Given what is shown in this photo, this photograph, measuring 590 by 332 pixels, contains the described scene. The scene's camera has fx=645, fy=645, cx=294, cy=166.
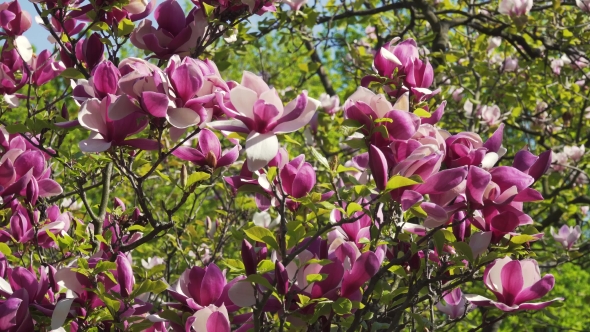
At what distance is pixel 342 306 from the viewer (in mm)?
1317

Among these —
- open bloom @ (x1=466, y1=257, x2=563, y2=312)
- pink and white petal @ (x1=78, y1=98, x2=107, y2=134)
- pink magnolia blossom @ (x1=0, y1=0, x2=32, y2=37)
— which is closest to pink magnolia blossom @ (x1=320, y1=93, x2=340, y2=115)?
pink magnolia blossom @ (x1=0, y1=0, x2=32, y2=37)

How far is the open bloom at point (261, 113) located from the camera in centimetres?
121

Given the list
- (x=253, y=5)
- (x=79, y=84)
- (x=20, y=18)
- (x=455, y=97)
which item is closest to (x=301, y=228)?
(x=79, y=84)

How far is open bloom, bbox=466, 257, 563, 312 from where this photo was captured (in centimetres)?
144

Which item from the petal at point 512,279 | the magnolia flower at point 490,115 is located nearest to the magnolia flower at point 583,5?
the magnolia flower at point 490,115

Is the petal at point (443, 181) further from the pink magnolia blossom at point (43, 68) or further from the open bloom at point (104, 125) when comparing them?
the pink magnolia blossom at point (43, 68)

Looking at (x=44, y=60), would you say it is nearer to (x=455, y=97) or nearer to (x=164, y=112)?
(x=164, y=112)

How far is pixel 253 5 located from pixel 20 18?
0.80m

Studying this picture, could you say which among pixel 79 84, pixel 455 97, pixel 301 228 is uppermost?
pixel 79 84

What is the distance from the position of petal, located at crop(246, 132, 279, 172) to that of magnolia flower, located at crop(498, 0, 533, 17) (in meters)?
2.93

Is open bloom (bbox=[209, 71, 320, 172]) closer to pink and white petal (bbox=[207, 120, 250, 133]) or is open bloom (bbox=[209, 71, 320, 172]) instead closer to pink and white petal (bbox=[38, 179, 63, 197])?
pink and white petal (bbox=[207, 120, 250, 133])

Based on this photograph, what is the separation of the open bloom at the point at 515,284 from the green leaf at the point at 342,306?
30 centimetres

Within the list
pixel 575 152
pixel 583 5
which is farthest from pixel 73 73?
pixel 575 152

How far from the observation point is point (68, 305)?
1.41 metres
